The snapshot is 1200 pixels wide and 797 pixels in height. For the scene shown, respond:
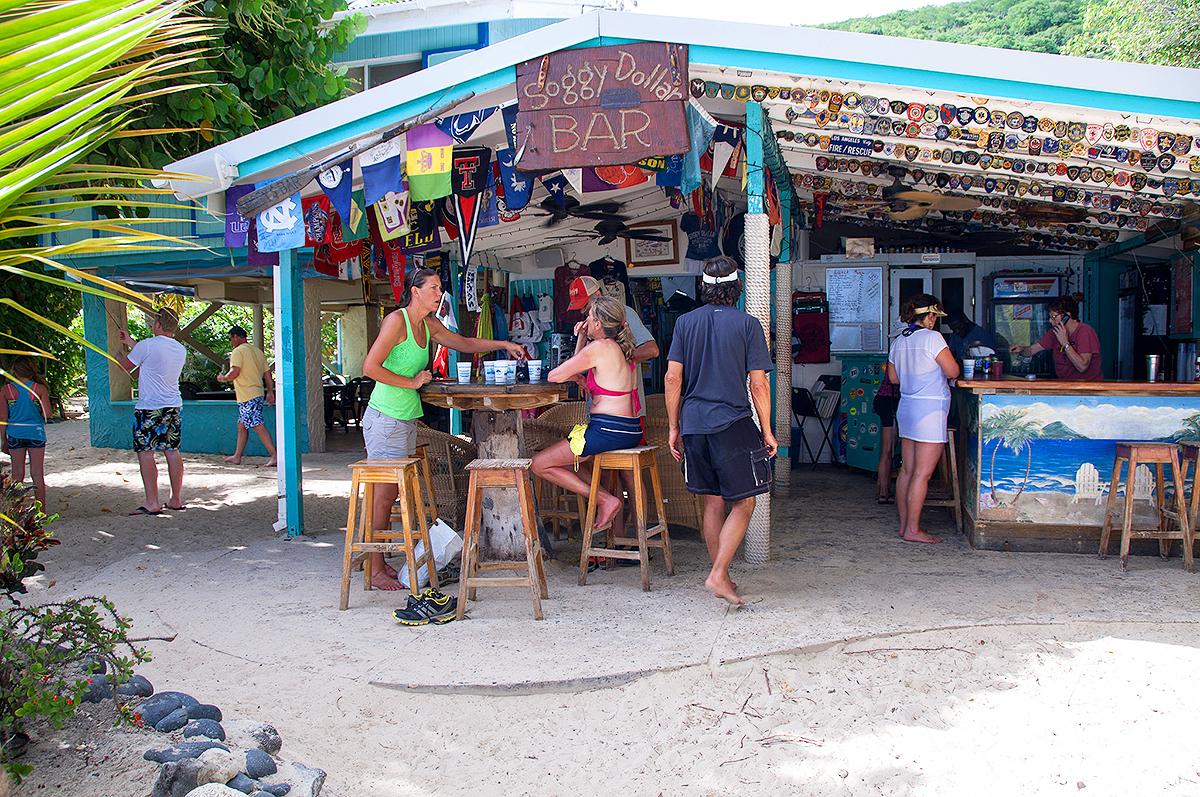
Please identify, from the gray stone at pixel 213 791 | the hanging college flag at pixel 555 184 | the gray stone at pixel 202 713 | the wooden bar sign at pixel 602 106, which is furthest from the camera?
the hanging college flag at pixel 555 184

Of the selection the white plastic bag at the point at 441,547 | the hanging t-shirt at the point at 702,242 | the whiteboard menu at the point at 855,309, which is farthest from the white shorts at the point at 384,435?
the whiteboard menu at the point at 855,309

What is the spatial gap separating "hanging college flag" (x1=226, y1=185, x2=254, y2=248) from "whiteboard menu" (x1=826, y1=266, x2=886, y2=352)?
670 centimetres

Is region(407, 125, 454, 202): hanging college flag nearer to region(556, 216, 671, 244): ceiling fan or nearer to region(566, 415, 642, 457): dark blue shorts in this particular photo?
region(566, 415, 642, 457): dark blue shorts

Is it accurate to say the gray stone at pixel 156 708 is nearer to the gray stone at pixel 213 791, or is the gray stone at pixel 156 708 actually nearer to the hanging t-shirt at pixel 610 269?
the gray stone at pixel 213 791

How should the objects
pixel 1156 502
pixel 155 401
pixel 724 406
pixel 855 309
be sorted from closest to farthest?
pixel 724 406, pixel 1156 502, pixel 155 401, pixel 855 309

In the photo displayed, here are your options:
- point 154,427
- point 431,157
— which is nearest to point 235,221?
point 431,157

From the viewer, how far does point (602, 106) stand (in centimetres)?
531

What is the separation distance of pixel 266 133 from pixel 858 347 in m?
7.03

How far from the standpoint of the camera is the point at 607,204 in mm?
9031

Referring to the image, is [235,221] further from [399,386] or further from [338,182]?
[399,386]

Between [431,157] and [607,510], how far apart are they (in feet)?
8.36

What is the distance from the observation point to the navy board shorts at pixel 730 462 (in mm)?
4746

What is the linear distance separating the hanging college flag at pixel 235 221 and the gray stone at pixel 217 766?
441cm

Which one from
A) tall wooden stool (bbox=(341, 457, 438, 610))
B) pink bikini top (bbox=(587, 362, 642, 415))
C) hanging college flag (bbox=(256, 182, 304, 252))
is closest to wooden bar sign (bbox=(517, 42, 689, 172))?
pink bikini top (bbox=(587, 362, 642, 415))
